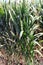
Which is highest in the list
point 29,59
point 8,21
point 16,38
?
point 8,21

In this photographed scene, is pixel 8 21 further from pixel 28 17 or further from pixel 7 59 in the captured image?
pixel 7 59

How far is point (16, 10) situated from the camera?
4.96 m

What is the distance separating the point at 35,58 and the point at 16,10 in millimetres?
1005

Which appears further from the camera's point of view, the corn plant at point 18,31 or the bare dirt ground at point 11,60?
the bare dirt ground at point 11,60

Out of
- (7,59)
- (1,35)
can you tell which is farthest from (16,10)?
(7,59)

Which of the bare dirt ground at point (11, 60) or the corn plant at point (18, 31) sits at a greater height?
the corn plant at point (18, 31)

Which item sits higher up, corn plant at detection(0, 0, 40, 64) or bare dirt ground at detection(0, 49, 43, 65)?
corn plant at detection(0, 0, 40, 64)

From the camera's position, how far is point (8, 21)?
4.86m

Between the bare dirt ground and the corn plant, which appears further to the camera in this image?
the bare dirt ground

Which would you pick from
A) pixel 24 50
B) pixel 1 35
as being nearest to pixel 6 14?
pixel 1 35

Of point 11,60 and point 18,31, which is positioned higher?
point 18,31

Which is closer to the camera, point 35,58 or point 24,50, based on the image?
point 24,50

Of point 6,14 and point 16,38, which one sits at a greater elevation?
point 6,14

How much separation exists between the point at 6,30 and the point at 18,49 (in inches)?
16.6
